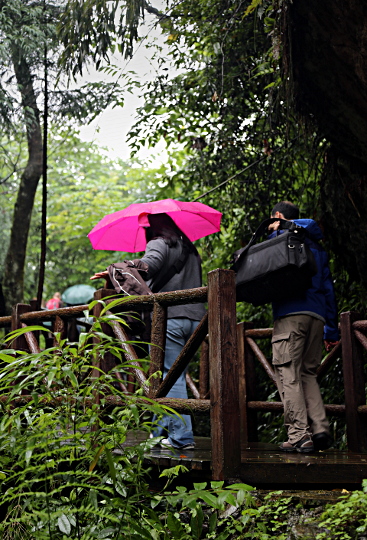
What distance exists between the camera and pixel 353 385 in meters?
5.87

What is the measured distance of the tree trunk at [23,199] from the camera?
12367 mm

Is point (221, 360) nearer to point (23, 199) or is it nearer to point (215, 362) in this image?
point (215, 362)

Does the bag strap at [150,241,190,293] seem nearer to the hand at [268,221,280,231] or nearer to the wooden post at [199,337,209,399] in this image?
the hand at [268,221,280,231]

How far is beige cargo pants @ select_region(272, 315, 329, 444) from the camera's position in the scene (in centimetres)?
489

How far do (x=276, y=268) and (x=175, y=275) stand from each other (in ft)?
3.24

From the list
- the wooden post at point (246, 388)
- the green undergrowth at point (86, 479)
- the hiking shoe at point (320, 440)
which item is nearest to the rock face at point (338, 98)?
the wooden post at point (246, 388)

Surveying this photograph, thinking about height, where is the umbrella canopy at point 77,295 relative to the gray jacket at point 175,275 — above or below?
above

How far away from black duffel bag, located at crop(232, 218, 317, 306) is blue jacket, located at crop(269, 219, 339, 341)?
0.07 meters

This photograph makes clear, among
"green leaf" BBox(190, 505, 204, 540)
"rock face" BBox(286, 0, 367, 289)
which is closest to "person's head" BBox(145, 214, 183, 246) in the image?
"rock face" BBox(286, 0, 367, 289)

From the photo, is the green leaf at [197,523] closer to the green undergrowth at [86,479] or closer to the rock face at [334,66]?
the green undergrowth at [86,479]

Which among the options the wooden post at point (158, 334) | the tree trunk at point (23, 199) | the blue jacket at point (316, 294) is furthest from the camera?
the tree trunk at point (23, 199)

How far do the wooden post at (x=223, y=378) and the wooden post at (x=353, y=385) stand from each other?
205 cm

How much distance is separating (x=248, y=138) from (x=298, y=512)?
6.81m

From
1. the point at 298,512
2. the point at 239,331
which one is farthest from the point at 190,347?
the point at 239,331
